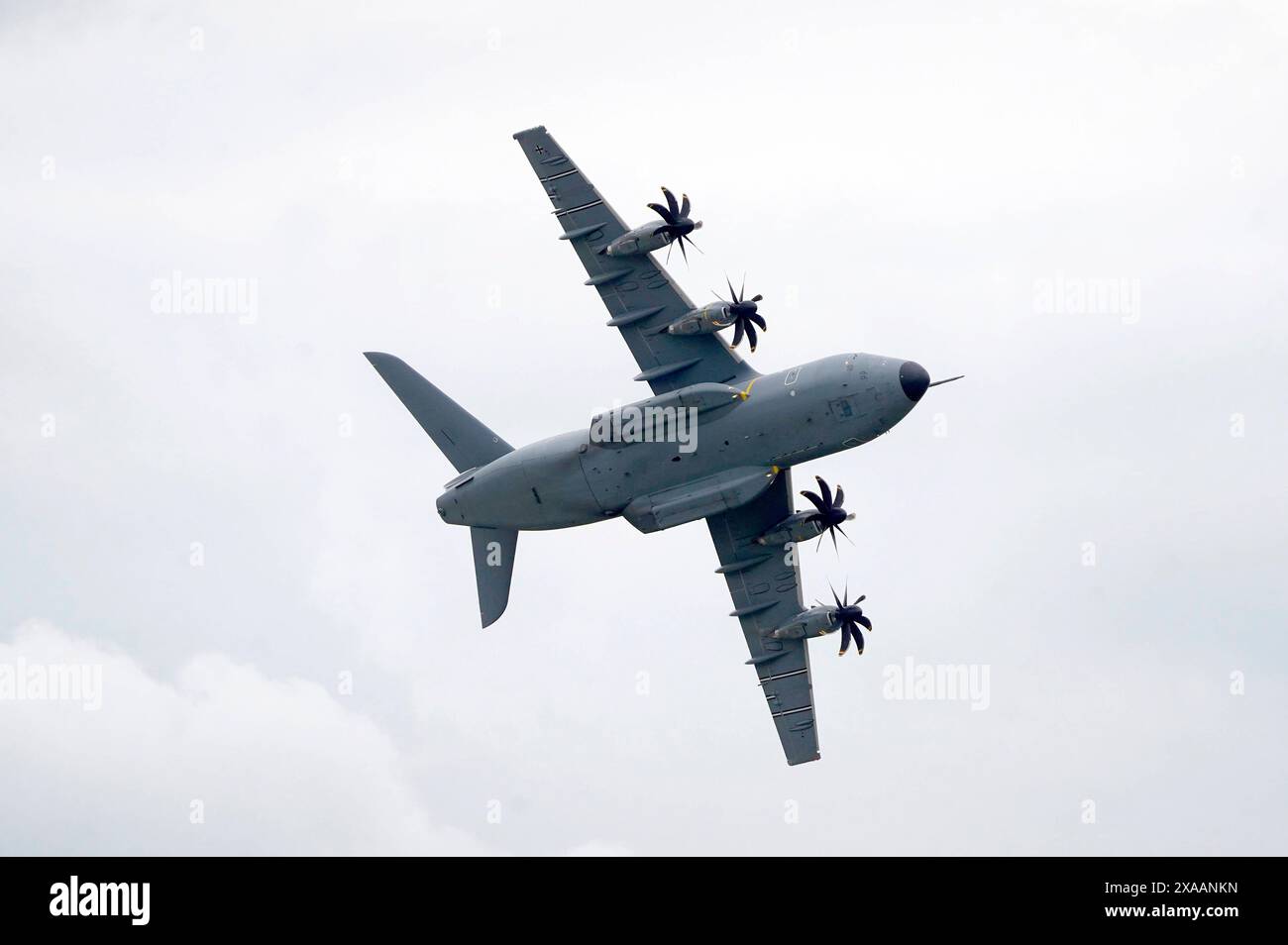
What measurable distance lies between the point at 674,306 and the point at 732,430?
6.15 meters

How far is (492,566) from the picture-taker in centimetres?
9338

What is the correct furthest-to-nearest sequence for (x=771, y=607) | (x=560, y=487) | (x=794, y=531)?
(x=771, y=607), (x=794, y=531), (x=560, y=487)

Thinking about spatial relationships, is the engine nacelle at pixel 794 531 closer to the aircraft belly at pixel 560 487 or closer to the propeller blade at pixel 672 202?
the aircraft belly at pixel 560 487

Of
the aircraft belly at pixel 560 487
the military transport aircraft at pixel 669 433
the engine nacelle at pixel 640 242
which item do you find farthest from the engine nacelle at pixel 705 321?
the aircraft belly at pixel 560 487

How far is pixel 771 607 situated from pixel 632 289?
54.1 feet

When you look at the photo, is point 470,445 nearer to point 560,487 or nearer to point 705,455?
point 560,487

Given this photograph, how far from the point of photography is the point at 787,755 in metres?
96.2

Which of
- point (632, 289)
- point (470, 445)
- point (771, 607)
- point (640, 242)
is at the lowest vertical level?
point (771, 607)

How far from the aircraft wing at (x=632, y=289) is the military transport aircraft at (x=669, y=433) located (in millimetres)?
59

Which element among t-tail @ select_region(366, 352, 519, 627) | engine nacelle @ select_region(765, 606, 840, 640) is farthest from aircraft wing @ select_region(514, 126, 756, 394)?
engine nacelle @ select_region(765, 606, 840, 640)

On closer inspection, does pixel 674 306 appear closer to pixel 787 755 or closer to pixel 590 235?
pixel 590 235

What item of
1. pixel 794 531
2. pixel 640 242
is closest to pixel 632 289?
pixel 640 242

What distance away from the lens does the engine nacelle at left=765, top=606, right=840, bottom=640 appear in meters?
94.6

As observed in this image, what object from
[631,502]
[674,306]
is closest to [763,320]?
[674,306]
